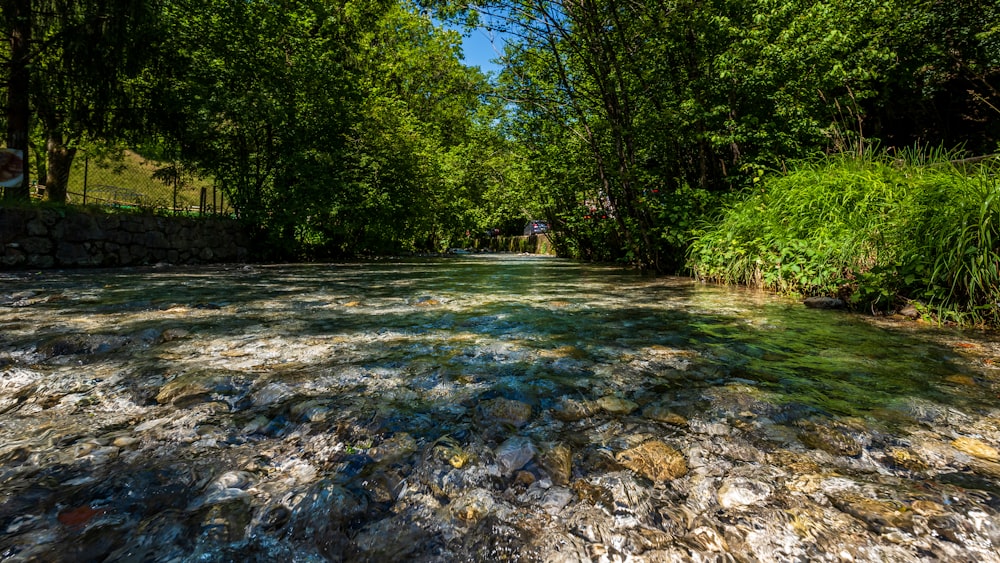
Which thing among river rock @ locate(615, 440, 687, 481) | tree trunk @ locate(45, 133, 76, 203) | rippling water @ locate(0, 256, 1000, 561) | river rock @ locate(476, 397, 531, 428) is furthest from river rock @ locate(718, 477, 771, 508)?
tree trunk @ locate(45, 133, 76, 203)

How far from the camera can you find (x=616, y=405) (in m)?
1.72

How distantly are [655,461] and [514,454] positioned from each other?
0.41 metres

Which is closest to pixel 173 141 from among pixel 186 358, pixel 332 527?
pixel 186 358

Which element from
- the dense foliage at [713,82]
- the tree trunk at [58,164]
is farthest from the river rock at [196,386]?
the tree trunk at [58,164]

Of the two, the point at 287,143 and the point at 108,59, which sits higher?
the point at 108,59

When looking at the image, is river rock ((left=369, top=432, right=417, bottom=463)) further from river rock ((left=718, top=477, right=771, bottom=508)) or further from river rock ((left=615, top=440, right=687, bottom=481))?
river rock ((left=718, top=477, right=771, bottom=508))

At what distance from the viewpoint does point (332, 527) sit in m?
1.00

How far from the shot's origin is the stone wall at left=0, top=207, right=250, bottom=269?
6.96 meters

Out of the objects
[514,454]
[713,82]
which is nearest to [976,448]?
[514,454]

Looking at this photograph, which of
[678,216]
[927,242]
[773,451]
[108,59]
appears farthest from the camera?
[108,59]

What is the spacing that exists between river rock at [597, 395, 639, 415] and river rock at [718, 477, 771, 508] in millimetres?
501

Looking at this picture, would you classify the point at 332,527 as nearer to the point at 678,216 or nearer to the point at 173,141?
the point at 678,216

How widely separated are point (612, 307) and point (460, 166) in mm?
14442

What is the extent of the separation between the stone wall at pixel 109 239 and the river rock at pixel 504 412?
29.7ft
